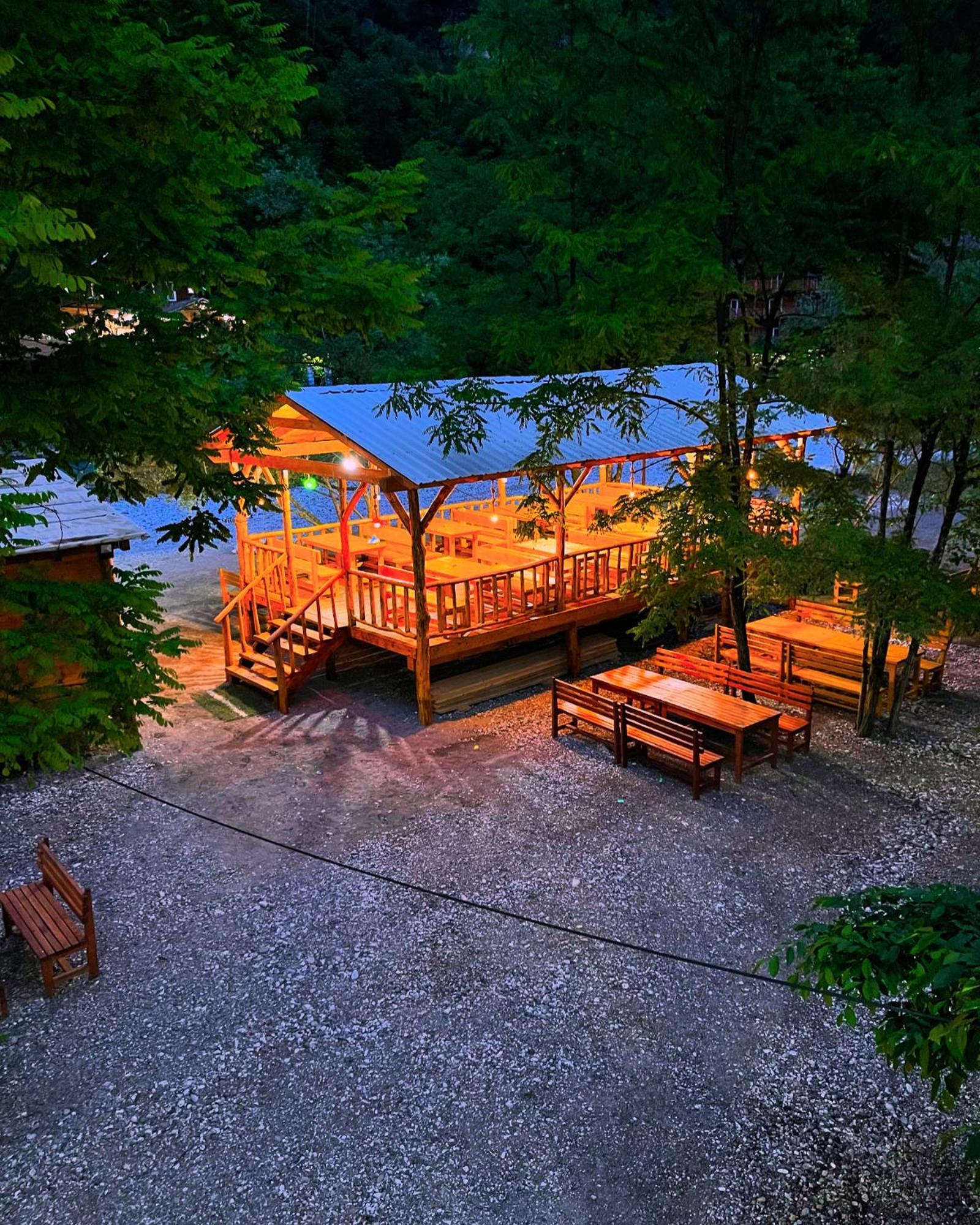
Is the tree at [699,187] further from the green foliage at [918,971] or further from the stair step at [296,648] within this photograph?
the green foliage at [918,971]

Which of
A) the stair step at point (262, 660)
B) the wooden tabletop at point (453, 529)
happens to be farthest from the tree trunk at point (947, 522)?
the stair step at point (262, 660)

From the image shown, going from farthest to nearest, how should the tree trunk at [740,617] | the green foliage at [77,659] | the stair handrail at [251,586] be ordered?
1. the stair handrail at [251,586]
2. the tree trunk at [740,617]
3. the green foliage at [77,659]

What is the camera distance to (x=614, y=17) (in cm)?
995

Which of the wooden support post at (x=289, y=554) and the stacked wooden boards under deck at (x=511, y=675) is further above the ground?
the wooden support post at (x=289, y=554)

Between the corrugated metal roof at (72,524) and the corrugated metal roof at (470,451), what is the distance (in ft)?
9.38

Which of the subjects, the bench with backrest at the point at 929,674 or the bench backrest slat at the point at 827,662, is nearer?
the bench backrest slat at the point at 827,662

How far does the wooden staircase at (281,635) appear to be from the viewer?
12195mm

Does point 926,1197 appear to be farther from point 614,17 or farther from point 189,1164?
point 614,17

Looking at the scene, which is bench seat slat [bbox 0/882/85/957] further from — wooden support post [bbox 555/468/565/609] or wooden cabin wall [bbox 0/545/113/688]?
wooden support post [bbox 555/468/565/609]

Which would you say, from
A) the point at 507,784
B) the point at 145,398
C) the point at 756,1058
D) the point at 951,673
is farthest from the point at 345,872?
the point at 951,673

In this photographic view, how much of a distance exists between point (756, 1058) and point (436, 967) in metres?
2.40

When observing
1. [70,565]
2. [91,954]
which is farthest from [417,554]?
[91,954]

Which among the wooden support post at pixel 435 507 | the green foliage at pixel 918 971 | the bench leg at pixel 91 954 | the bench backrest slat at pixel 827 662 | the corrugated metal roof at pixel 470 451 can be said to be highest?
the green foliage at pixel 918 971

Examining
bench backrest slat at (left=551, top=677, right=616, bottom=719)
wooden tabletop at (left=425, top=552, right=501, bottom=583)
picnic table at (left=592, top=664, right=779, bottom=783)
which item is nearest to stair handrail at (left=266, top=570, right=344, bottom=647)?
wooden tabletop at (left=425, top=552, right=501, bottom=583)
